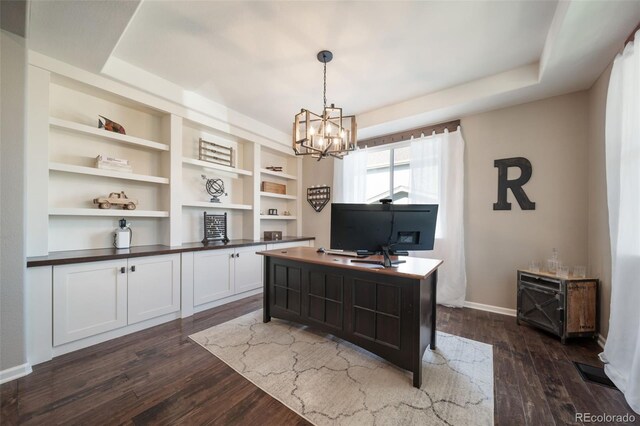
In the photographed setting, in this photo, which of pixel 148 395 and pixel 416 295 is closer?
pixel 148 395

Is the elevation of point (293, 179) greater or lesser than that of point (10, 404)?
greater

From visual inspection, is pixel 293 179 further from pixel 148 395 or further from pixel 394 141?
pixel 148 395

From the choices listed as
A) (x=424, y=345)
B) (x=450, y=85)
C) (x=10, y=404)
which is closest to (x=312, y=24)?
(x=450, y=85)

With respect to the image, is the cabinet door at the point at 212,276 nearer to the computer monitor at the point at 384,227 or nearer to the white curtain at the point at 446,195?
the computer monitor at the point at 384,227

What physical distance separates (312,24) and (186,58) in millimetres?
1391

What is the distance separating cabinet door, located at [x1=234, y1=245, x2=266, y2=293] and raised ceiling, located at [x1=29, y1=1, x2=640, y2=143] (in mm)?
2223

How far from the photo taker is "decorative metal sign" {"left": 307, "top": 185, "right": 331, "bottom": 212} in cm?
472

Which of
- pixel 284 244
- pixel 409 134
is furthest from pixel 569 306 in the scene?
pixel 284 244

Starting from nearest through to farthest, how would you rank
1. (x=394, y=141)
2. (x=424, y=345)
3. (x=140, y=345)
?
(x=424, y=345) < (x=140, y=345) < (x=394, y=141)

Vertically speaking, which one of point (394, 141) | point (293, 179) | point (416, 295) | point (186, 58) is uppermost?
point (186, 58)

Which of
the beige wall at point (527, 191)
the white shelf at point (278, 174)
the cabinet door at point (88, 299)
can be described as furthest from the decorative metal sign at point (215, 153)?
the beige wall at point (527, 191)

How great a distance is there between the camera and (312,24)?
2053mm

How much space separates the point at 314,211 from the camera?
16.3 feet

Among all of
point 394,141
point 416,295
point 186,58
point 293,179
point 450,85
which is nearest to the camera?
point 416,295
